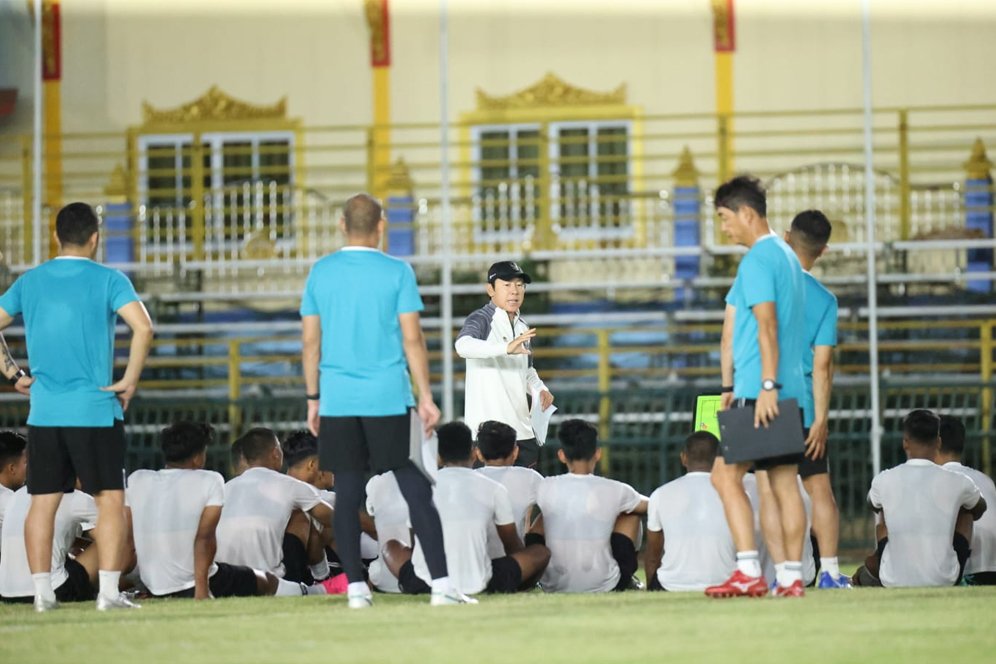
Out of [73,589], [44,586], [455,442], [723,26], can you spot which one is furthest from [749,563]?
[723,26]

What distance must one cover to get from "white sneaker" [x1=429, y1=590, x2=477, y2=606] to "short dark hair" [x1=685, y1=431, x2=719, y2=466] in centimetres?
154

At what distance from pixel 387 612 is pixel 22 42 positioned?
15868 mm

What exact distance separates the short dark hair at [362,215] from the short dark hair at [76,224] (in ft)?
3.67

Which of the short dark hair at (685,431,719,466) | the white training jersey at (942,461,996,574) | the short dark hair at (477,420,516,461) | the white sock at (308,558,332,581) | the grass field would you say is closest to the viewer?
the grass field

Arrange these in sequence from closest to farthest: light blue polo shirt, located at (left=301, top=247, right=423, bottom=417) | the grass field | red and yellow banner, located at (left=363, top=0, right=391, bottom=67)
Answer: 1. the grass field
2. light blue polo shirt, located at (left=301, top=247, right=423, bottom=417)
3. red and yellow banner, located at (left=363, top=0, right=391, bottom=67)

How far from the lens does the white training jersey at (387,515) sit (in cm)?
862

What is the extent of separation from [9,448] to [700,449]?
11.3 feet

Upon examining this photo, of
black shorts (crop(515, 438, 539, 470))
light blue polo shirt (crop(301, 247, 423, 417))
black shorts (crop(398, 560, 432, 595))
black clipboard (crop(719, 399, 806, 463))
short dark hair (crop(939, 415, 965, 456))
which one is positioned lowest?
black shorts (crop(398, 560, 432, 595))

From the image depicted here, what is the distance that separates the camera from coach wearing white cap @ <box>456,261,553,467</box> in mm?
9352

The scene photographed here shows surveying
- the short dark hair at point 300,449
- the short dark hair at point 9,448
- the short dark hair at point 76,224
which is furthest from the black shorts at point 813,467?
the short dark hair at point 9,448

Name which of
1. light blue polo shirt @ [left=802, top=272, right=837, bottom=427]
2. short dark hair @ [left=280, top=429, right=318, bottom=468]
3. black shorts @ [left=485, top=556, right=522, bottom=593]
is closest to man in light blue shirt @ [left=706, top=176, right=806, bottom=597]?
light blue polo shirt @ [left=802, top=272, right=837, bottom=427]

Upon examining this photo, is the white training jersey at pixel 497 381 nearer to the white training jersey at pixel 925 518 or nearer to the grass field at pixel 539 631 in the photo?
the grass field at pixel 539 631

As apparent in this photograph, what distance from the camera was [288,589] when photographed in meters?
8.79

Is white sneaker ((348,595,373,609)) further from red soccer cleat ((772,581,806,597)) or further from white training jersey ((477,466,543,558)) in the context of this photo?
red soccer cleat ((772,581,806,597))
